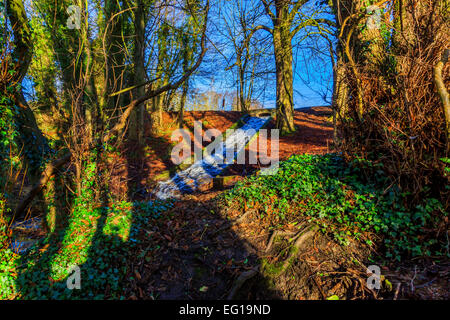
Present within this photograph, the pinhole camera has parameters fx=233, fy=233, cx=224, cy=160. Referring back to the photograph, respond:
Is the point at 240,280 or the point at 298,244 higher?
the point at 298,244

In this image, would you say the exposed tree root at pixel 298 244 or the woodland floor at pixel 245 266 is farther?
the exposed tree root at pixel 298 244

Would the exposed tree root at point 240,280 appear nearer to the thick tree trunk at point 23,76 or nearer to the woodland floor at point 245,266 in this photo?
the woodland floor at point 245,266

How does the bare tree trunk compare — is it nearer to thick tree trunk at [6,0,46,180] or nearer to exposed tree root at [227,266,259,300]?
exposed tree root at [227,266,259,300]

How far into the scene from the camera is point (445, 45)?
331cm

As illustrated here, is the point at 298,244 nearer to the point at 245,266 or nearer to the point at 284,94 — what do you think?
the point at 245,266

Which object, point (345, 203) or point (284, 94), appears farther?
point (284, 94)

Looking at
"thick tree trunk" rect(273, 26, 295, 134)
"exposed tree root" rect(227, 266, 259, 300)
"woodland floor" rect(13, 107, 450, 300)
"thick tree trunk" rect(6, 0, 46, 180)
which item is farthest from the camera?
"thick tree trunk" rect(273, 26, 295, 134)

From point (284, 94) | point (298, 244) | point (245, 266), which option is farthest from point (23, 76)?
point (284, 94)

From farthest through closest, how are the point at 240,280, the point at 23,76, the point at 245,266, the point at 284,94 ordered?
1. the point at 284,94
2. the point at 23,76
3. the point at 245,266
4. the point at 240,280

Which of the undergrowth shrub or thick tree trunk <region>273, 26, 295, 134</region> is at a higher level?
thick tree trunk <region>273, 26, 295, 134</region>

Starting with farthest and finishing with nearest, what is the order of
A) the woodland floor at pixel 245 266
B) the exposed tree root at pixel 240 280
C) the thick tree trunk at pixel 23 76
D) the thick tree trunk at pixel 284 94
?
the thick tree trunk at pixel 284 94 → the thick tree trunk at pixel 23 76 → the exposed tree root at pixel 240 280 → the woodland floor at pixel 245 266

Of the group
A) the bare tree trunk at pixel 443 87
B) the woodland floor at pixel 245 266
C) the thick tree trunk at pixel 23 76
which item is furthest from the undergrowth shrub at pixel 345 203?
the thick tree trunk at pixel 23 76

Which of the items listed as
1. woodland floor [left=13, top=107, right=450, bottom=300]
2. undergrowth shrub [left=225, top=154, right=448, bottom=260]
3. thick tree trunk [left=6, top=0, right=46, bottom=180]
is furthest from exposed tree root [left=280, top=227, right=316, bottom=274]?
thick tree trunk [left=6, top=0, right=46, bottom=180]

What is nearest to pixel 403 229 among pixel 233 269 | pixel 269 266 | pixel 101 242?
pixel 269 266
